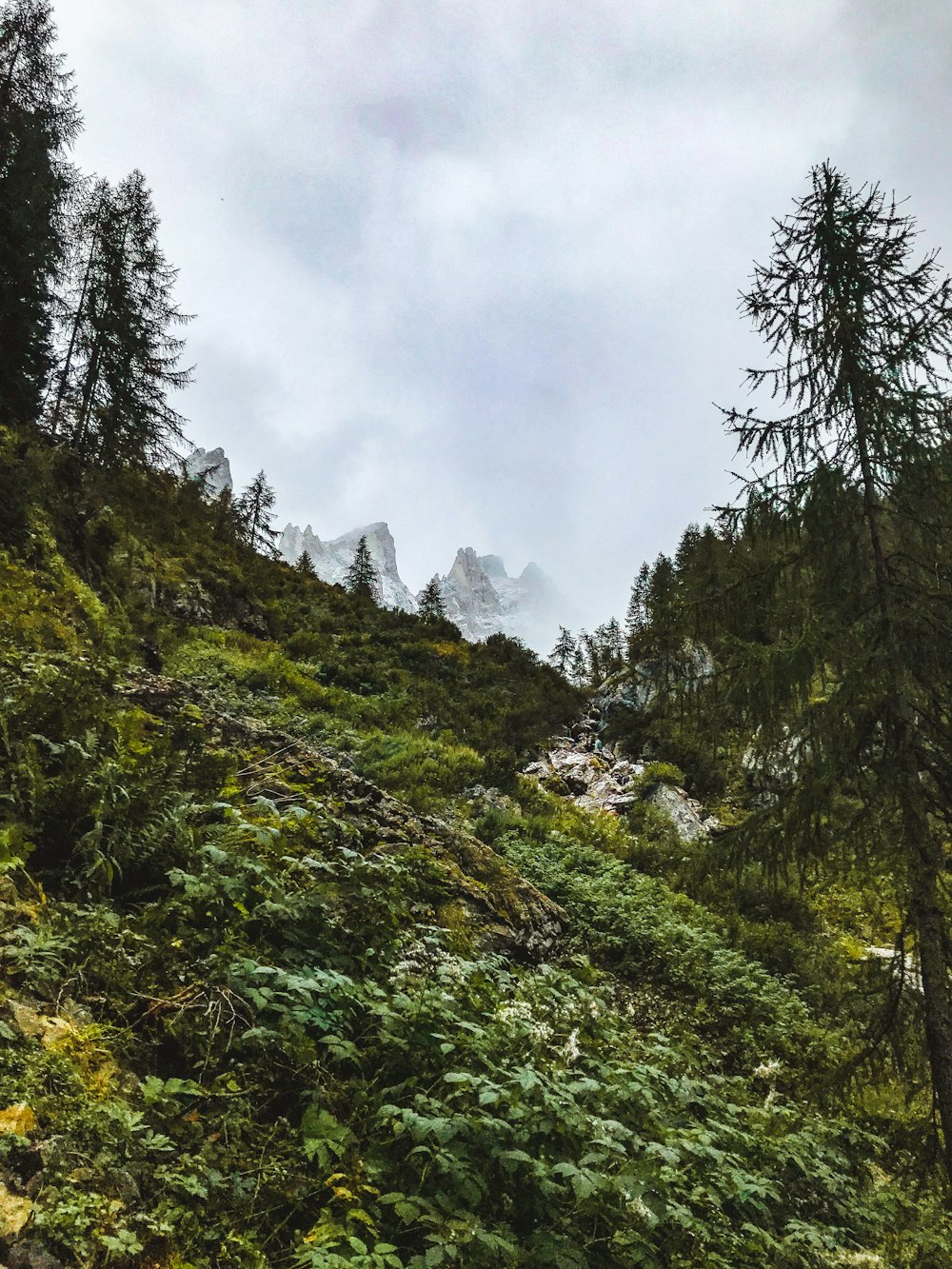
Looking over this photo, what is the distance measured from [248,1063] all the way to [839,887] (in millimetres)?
12618

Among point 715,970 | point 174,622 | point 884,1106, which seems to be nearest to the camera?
point 884,1106

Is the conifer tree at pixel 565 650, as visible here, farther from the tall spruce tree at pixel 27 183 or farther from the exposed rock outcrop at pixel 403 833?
the exposed rock outcrop at pixel 403 833

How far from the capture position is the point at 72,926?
2861mm

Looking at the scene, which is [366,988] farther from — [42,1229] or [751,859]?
A: [751,859]

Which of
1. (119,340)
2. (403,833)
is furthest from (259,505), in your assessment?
(403,833)

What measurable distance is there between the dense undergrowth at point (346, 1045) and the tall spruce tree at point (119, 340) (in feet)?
37.1

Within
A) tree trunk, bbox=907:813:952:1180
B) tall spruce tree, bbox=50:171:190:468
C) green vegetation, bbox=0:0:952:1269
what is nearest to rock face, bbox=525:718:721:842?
green vegetation, bbox=0:0:952:1269

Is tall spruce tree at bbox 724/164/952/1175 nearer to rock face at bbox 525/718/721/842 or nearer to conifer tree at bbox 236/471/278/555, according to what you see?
rock face at bbox 525/718/721/842

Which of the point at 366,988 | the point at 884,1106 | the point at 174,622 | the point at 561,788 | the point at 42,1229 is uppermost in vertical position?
the point at 174,622

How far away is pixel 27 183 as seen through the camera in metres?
12.7

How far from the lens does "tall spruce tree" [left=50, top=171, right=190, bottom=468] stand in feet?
55.8

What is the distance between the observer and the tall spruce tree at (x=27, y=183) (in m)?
12.7

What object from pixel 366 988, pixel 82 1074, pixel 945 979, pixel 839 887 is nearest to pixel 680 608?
pixel 945 979

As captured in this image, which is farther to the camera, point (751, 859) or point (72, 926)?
point (751, 859)
